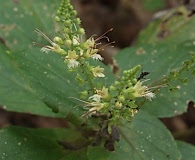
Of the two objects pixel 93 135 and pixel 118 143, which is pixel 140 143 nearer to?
pixel 118 143

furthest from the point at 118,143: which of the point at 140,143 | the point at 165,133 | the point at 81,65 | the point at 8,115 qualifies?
the point at 8,115

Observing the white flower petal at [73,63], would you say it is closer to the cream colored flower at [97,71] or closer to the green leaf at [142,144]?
the cream colored flower at [97,71]

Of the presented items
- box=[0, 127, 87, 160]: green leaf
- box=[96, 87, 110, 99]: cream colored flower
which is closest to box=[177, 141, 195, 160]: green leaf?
box=[0, 127, 87, 160]: green leaf

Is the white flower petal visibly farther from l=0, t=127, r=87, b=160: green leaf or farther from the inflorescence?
l=0, t=127, r=87, b=160: green leaf

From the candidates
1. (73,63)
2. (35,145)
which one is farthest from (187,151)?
(73,63)

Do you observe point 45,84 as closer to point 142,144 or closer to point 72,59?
point 72,59

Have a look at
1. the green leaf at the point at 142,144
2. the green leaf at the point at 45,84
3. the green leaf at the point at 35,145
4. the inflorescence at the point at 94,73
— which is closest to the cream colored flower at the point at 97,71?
the inflorescence at the point at 94,73
